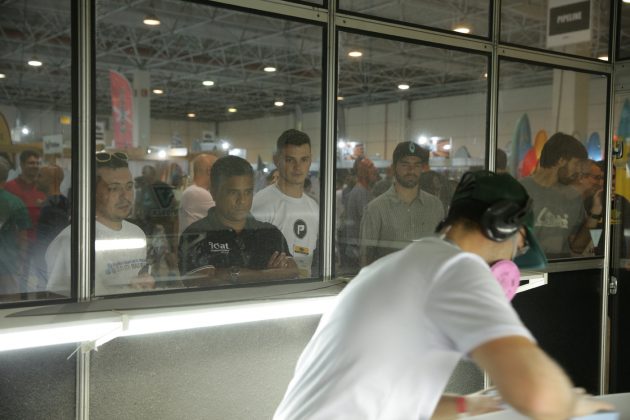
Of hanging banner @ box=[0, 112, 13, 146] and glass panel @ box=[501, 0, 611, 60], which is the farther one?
glass panel @ box=[501, 0, 611, 60]

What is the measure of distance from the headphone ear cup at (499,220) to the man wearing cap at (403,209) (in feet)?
Answer: 7.15

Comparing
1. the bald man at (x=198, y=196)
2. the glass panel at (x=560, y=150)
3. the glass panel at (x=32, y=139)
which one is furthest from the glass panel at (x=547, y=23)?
the glass panel at (x=32, y=139)

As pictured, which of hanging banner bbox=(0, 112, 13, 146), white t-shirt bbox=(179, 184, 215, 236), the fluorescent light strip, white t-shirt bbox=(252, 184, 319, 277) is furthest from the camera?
white t-shirt bbox=(252, 184, 319, 277)

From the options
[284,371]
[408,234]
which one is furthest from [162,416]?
[408,234]

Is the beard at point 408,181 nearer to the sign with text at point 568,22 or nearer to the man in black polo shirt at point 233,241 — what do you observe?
the man in black polo shirt at point 233,241

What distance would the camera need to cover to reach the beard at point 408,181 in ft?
12.8

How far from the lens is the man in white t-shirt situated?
343 centimetres

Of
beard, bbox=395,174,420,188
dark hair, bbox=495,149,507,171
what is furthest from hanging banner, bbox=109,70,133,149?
dark hair, bbox=495,149,507,171

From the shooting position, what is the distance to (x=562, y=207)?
181 inches

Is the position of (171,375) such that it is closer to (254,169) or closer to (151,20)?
(254,169)

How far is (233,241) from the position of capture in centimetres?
327

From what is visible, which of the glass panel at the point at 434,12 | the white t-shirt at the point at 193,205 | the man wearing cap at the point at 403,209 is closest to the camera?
the white t-shirt at the point at 193,205

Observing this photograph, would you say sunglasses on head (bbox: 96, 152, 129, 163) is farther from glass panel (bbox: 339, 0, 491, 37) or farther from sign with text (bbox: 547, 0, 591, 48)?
sign with text (bbox: 547, 0, 591, 48)

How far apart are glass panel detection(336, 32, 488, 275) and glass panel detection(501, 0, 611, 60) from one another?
1.05 feet
